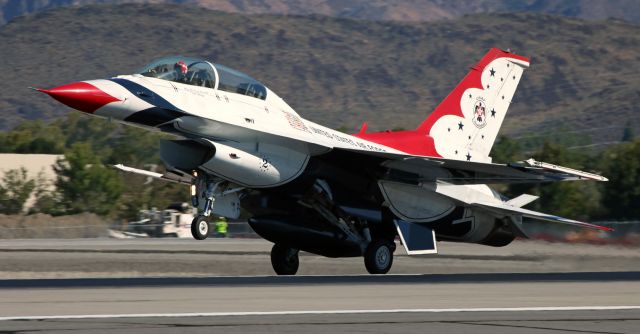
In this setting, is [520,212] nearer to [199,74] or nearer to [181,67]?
[199,74]

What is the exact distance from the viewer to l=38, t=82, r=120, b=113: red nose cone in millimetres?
21594

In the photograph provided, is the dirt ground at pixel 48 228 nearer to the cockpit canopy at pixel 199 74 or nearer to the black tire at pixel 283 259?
the black tire at pixel 283 259

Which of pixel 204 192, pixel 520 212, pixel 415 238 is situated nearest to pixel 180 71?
pixel 204 192

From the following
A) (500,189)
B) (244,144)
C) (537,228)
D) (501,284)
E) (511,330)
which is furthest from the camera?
(500,189)

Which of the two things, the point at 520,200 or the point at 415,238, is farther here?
the point at 520,200

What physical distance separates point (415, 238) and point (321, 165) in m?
2.90

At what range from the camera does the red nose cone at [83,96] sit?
21594 mm

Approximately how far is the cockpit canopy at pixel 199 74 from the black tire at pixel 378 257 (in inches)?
174

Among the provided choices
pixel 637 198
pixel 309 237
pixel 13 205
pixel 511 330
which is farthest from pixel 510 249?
pixel 13 205

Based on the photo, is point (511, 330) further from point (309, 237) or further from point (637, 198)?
point (637, 198)

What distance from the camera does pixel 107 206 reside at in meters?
88.1

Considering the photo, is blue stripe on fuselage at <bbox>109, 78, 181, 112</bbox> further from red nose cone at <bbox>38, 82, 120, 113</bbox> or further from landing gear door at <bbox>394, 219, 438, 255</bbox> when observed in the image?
landing gear door at <bbox>394, 219, 438, 255</bbox>

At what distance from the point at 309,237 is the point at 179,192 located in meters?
64.4

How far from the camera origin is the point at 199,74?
23.6 metres
